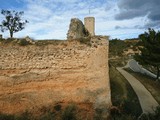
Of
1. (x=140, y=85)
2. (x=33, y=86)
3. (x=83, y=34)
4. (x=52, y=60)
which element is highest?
(x=83, y=34)

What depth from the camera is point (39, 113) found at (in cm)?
1577

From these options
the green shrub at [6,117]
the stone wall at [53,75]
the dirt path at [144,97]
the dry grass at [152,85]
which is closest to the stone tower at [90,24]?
the stone wall at [53,75]

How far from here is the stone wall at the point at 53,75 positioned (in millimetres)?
15719

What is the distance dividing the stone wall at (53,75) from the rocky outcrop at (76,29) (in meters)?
3.82

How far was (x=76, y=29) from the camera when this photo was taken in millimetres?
20125

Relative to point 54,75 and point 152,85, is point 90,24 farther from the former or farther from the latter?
point 152,85

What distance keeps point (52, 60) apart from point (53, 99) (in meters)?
1.91

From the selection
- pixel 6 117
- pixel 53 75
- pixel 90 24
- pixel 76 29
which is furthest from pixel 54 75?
pixel 90 24

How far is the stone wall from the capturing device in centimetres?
1572

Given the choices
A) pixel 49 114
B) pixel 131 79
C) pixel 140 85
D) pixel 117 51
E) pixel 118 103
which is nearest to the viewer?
pixel 49 114

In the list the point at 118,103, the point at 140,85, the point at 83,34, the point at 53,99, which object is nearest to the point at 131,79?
the point at 140,85

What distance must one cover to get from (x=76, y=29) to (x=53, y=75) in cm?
519

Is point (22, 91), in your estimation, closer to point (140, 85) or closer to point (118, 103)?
point (118, 103)

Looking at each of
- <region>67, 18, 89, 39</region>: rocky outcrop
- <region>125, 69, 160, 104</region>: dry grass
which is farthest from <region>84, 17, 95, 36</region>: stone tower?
<region>125, 69, 160, 104</region>: dry grass
